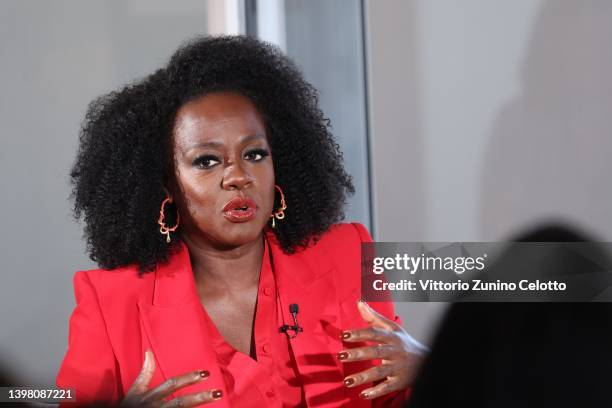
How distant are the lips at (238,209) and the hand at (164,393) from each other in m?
0.32

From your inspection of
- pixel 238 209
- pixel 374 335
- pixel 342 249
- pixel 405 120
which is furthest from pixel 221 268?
pixel 405 120

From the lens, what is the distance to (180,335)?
1.69m

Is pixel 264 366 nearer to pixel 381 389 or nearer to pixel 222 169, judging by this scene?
pixel 381 389

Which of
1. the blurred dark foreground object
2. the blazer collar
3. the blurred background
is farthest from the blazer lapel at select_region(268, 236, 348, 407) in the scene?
the blurred dark foreground object

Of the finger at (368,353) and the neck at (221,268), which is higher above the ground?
the neck at (221,268)

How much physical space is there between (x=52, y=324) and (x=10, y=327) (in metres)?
0.09

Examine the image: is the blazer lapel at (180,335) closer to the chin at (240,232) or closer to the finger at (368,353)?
the chin at (240,232)

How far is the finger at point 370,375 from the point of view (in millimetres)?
1566

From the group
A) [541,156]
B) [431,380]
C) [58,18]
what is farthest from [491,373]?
[58,18]

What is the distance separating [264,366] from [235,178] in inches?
14.1

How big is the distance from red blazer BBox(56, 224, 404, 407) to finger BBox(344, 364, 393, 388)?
109mm

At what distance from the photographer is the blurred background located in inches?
71.1

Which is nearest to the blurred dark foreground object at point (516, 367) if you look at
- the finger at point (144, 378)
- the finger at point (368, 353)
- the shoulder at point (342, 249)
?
the finger at point (368, 353)

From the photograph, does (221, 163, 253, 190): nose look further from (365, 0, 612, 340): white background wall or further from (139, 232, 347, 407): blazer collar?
(365, 0, 612, 340): white background wall
